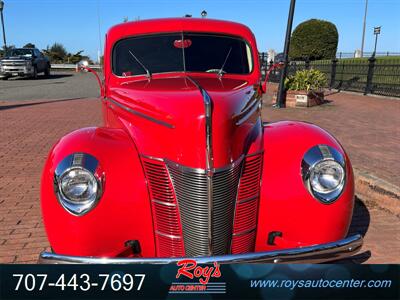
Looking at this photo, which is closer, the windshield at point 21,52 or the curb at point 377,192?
the curb at point 377,192

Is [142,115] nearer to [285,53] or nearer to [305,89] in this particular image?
[285,53]

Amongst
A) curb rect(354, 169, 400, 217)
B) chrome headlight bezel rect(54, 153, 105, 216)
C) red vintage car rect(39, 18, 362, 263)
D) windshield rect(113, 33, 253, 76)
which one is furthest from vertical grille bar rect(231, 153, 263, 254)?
curb rect(354, 169, 400, 217)

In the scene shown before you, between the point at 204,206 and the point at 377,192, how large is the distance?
3.13 m

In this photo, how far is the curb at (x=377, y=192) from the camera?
169 inches

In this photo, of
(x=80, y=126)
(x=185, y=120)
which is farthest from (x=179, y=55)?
(x=80, y=126)

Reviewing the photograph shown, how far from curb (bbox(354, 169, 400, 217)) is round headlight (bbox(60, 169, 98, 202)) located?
3.40 m

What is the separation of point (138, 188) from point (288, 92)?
10.0 meters

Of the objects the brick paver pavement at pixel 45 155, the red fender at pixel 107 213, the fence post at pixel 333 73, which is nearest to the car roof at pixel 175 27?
the red fender at pixel 107 213

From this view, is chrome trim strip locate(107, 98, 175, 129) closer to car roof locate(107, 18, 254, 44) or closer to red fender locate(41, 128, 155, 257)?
red fender locate(41, 128, 155, 257)

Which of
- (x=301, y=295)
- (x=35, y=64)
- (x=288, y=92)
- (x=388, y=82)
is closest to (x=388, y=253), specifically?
(x=301, y=295)

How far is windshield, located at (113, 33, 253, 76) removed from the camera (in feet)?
11.6

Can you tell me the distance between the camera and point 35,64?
23.2 m

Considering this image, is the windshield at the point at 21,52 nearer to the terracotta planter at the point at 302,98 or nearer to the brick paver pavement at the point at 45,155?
the brick paver pavement at the point at 45,155

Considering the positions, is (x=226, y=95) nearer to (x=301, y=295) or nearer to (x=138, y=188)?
(x=138, y=188)
